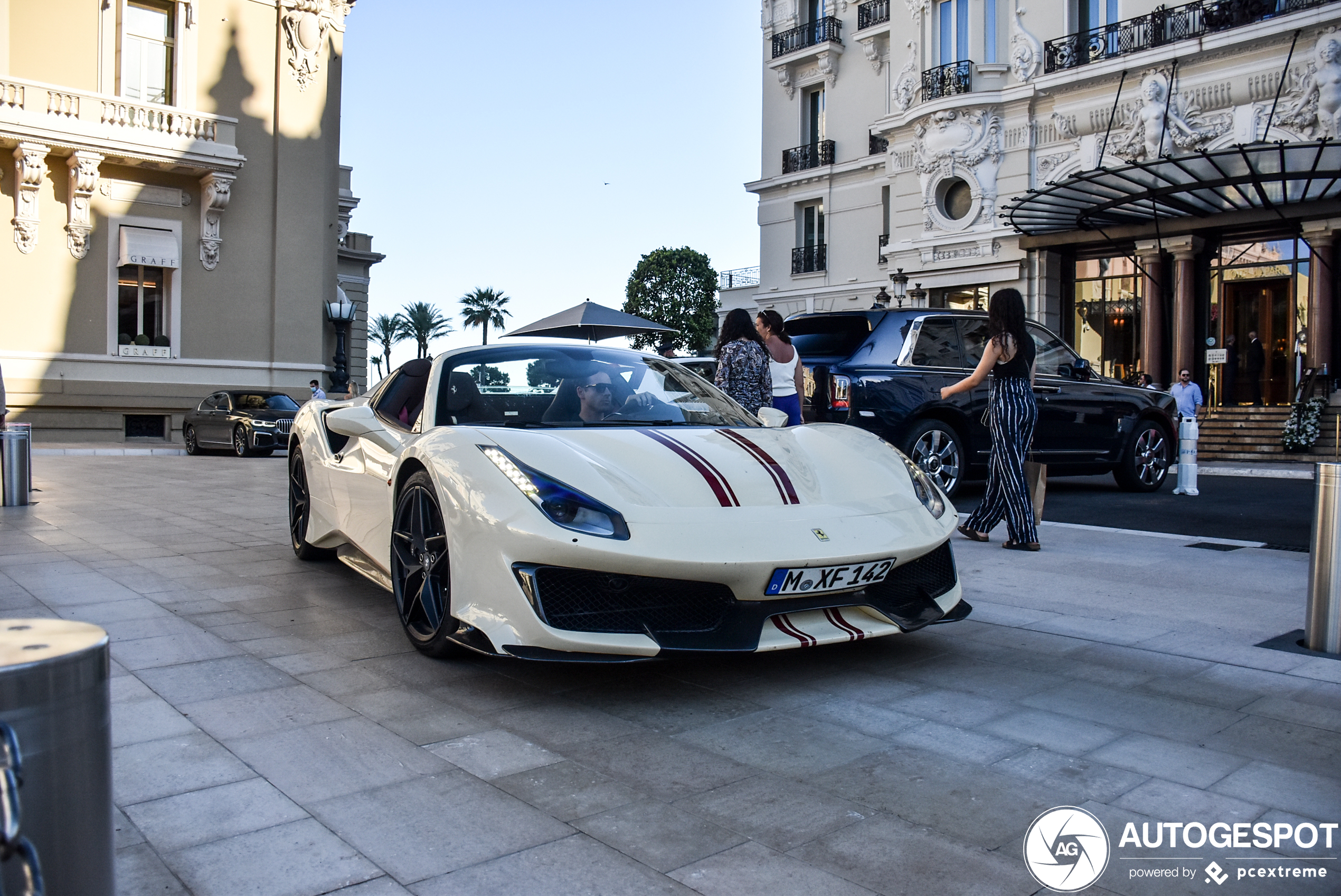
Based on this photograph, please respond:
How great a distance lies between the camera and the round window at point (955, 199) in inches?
939

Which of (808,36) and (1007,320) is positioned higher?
(808,36)

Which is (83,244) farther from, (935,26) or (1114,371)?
(1114,371)

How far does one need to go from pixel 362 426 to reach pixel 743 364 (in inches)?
138

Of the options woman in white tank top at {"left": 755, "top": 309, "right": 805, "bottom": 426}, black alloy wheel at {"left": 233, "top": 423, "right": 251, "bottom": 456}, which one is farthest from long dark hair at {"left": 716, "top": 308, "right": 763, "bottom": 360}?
black alloy wheel at {"left": 233, "top": 423, "right": 251, "bottom": 456}

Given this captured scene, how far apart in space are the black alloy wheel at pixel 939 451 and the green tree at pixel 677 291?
4368 cm

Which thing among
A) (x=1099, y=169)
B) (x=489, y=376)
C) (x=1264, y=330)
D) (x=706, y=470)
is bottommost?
(x=706, y=470)

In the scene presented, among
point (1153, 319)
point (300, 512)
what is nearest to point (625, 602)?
point (300, 512)

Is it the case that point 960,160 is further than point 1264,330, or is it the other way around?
point 960,160

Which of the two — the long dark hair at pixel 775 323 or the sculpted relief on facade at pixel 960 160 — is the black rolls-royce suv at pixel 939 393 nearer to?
the long dark hair at pixel 775 323

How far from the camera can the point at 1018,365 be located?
631 cm

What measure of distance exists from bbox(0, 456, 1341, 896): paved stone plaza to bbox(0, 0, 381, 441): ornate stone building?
1973 cm

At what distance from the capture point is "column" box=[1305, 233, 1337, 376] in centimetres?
1883

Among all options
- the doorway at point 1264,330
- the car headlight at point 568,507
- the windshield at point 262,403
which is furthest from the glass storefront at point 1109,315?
the car headlight at point 568,507

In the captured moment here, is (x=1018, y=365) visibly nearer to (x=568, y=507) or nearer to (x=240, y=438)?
(x=568, y=507)
